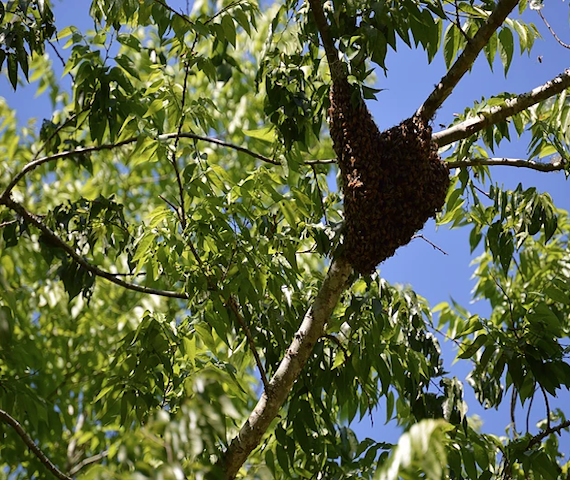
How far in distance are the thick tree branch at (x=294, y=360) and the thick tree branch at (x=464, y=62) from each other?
63cm

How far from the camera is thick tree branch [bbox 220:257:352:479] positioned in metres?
2.76

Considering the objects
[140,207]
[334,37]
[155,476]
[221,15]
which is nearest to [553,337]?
[334,37]

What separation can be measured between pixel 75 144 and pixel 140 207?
2892 mm

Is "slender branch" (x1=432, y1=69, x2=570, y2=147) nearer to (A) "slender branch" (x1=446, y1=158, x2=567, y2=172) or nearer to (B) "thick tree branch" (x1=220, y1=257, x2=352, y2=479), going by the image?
(A) "slender branch" (x1=446, y1=158, x2=567, y2=172)

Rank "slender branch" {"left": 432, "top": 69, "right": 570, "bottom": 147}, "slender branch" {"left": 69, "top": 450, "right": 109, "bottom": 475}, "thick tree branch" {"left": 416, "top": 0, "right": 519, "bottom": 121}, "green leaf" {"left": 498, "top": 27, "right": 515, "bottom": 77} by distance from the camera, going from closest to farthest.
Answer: "thick tree branch" {"left": 416, "top": 0, "right": 519, "bottom": 121}, "slender branch" {"left": 432, "top": 69, "right": 570, "bottom": 147}, "green leaf" {"left": 498, "top": 27, "right": 515, "bottom": 77}, "slender branch" {"left": 69, "top": 450, "right": 109, "bottom": 475}

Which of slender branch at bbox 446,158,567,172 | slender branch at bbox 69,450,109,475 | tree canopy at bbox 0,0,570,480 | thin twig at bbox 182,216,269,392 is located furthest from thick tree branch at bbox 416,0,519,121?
slender branch at bbox 69,450,109,475

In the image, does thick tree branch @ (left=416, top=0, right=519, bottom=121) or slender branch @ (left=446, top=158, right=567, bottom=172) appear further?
slender branch @ (left=446, top=158, right=567, bottom=172)

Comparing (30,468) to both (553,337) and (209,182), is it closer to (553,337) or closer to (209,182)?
(209,182)

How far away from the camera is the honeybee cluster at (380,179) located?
105 inches

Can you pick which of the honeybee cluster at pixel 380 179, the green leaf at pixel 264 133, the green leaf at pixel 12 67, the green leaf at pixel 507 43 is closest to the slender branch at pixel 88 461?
the green leaf at pixel 264 133

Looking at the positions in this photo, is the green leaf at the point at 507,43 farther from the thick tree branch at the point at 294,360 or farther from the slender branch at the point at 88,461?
the slender branch at the point at 88,461

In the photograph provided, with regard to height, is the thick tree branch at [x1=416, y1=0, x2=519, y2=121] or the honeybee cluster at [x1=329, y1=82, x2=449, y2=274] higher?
the thick tree branch at [x1=416, y1=0, x2=519, y2=121]

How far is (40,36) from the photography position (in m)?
3.35

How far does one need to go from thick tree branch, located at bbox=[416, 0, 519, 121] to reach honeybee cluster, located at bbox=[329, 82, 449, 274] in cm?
9
